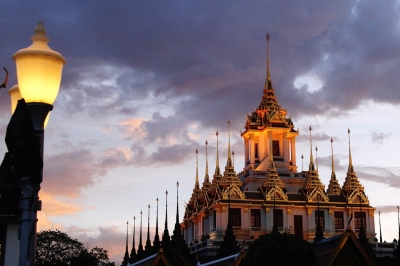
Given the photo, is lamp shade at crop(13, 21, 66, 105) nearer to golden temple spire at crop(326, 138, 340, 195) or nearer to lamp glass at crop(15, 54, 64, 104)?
lamp glass at crop(15, 54, 64, 104)

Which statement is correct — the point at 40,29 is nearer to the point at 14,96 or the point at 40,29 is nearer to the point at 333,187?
the point at 14,96

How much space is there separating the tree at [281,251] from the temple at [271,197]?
40.5 meters

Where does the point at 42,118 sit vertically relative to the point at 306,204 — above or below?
below

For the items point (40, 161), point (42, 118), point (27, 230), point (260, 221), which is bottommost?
point (27, 230)

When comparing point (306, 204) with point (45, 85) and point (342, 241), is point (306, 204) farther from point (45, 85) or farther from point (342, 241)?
point (45, 85)

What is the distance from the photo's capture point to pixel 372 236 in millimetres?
77312

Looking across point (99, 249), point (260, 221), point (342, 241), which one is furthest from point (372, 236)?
point (342, 241)

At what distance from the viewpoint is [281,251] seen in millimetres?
26578

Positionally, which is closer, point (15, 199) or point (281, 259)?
point (15, 199)

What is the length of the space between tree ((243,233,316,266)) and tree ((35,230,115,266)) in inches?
919

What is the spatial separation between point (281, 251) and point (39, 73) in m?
19.3

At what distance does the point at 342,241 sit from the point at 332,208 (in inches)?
2009

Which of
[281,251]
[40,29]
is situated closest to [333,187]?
[281,251]

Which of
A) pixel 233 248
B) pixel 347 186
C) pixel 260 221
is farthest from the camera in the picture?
pixel 347 186
